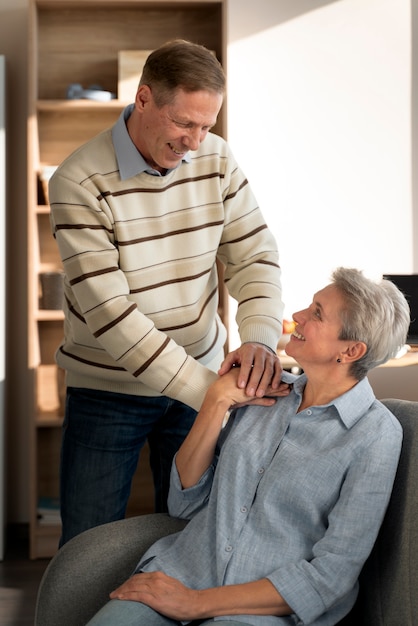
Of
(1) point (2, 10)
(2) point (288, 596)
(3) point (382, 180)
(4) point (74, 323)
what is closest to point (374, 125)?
(3) point (382, 180)

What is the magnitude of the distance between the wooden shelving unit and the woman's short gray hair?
1.81 metres

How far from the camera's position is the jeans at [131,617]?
166 centimetres

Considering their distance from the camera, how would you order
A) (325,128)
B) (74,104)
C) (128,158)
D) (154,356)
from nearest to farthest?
(154,356), (128,158), (74,104), (325,128)

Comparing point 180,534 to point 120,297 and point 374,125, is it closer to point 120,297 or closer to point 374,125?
point 120,297

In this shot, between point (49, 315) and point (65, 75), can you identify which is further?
point (65, 75)

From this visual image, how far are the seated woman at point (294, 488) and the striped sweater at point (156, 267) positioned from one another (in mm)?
178

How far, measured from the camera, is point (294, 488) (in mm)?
1771

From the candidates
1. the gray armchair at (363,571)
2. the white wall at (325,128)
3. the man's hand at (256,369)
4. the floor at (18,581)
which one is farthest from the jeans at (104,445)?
the white wall at (325,128)

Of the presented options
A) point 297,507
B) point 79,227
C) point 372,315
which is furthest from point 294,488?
point 79,227

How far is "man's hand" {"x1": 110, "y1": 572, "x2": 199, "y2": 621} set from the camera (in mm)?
1700

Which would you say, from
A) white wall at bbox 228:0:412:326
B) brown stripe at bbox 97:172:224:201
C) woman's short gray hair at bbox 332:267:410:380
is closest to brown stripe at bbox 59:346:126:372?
brown stripe at bbox 97:172:224:201

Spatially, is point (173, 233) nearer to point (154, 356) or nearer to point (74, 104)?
point (154, 356)

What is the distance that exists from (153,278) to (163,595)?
0.77 meters

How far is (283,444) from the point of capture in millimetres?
1858
